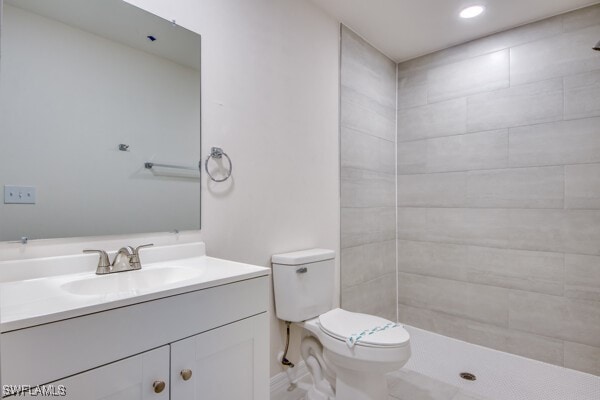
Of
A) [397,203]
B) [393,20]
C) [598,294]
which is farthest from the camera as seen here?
[397,203]

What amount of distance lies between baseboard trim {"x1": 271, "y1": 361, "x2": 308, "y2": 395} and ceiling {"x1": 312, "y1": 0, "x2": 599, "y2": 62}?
2329 mm

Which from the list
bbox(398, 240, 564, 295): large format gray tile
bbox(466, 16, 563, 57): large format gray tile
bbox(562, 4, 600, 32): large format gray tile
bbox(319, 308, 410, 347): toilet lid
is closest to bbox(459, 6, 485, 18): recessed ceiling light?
bbox(466, 16, 563, 57): large format gray tile

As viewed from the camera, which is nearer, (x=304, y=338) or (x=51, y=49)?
(x=51, y=49)

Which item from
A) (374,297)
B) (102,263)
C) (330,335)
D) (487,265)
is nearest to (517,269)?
(487,265)

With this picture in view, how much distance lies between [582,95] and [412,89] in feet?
3.91

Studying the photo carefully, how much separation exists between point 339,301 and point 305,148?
112 cm

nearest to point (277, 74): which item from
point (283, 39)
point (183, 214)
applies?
point (283, 39)

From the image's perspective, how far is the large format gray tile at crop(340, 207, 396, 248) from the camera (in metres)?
2.47

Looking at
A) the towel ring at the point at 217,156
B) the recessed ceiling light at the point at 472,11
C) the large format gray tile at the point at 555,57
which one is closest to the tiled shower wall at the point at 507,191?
the large format gray tile at the point at 555,57

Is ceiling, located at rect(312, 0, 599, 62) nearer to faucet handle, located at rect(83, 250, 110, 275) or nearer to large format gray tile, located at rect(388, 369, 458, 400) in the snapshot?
faucet handle, located at rect(83, 250, 110, 275)

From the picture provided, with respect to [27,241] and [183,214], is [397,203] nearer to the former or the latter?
[183,214]

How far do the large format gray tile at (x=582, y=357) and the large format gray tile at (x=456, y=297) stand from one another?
15.2 inches

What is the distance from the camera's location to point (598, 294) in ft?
7.06

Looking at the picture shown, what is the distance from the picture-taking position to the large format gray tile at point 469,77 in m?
2.52
